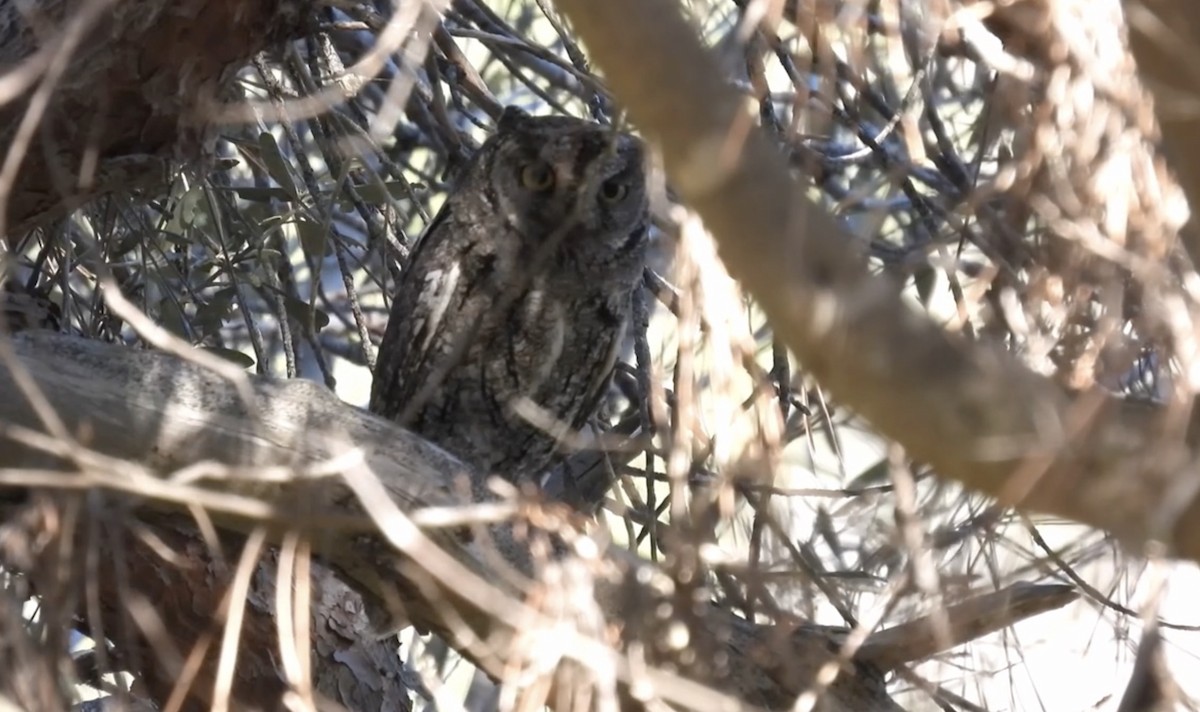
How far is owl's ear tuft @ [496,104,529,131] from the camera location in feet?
9.52

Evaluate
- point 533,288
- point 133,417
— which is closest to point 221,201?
point 533,288

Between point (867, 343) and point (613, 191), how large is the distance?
1999 mm

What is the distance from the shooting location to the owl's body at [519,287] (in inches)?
115

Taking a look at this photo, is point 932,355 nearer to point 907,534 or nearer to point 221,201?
point 907,534

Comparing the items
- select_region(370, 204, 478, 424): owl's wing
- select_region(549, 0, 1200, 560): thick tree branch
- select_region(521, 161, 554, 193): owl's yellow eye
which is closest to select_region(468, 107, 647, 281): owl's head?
select_region(521, 161, 554, 193): owl's yellow eye

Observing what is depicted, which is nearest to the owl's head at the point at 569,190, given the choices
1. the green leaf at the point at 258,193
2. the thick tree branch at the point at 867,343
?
the green leaf at the point at 258,193

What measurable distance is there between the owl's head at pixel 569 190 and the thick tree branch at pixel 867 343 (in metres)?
1.74

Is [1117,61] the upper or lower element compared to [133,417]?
upper

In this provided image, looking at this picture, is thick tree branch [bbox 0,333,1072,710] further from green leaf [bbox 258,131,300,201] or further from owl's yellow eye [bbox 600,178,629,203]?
owl's yellow eye [bbox 600,178,629,203]

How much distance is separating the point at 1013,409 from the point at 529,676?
1.73 ft

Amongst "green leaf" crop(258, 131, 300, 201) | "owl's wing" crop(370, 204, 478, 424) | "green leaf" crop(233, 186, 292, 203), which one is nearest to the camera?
"green leaf" crop(258, 131, 300, 201)

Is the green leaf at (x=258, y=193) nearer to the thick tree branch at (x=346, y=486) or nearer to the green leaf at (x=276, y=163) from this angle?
the green leaf at (x=276, y=163)

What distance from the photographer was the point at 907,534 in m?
1.12

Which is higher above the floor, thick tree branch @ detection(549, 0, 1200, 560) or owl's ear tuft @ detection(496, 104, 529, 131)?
owl's ear tuft @ detection(496, 104, 529, 131)
